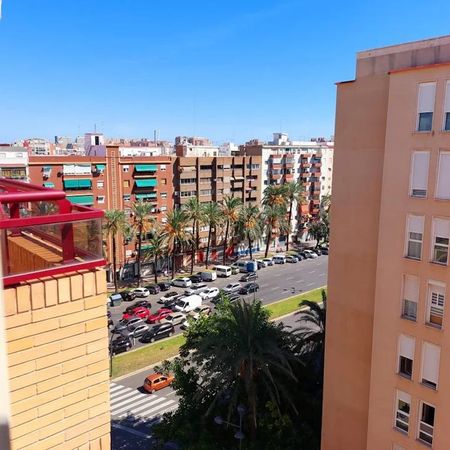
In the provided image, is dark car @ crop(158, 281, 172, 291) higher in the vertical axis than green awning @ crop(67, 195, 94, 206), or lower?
lower

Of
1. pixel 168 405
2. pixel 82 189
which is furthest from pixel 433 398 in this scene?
pixel 82 189

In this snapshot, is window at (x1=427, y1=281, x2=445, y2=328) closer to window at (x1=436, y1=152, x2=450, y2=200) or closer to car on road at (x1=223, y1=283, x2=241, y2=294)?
window at (x1=436, y1=152, x2=450, y2=200)

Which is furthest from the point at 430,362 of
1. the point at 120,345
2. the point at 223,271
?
the point at 223,271

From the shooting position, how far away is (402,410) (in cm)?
1452

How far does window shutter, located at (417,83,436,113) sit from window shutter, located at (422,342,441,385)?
691 centimetres

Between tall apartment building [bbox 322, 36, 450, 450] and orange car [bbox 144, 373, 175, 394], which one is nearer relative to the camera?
tall apartment building [bbox 322, 36, 450, 450]

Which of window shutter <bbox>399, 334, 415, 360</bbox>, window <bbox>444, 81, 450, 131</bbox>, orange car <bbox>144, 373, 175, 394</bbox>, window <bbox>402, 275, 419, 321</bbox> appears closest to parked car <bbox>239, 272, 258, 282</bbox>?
orange car <bbox>144, 373, 175, 394</bbox>

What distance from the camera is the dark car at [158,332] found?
123 feet

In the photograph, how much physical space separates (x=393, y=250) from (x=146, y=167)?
47816mm

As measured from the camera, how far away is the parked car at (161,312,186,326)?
133 ft

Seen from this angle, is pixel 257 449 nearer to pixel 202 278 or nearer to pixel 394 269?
pixel 394 269

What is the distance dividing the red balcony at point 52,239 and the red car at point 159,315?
1418 inches

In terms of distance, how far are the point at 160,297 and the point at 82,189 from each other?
1607 centimetres

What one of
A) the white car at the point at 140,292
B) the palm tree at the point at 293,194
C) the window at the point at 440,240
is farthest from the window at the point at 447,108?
the palm tree at the point at 293,194
